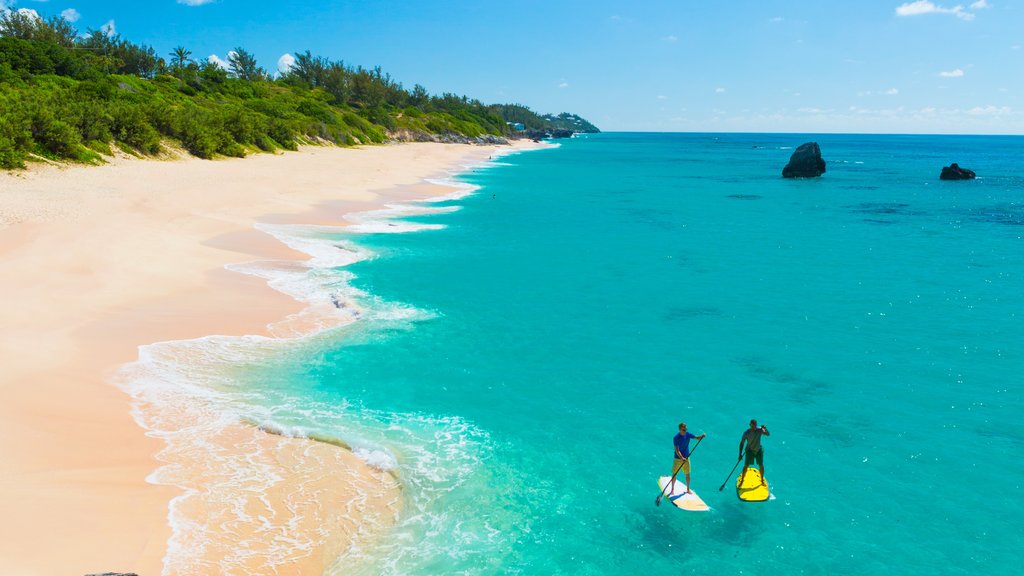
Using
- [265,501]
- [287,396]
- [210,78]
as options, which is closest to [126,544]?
[265,501]

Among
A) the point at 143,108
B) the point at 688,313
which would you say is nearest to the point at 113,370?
the point at 688,313

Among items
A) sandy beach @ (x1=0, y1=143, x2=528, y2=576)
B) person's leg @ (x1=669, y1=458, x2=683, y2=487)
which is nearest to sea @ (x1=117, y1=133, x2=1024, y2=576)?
person's leg @ (x1=669, y1=458, x2=683, y2=487)

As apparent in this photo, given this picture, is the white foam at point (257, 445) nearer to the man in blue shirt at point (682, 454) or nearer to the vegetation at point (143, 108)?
the man in blue shirt at point (682, 454)

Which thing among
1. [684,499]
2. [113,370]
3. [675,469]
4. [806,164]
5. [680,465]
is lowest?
[684,499]

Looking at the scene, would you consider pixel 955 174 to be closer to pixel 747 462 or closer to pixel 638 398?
pixel 638 398

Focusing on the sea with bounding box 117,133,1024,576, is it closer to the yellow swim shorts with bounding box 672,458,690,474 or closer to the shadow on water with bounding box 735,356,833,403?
the shadow on water with bounding box 735,356,833,403

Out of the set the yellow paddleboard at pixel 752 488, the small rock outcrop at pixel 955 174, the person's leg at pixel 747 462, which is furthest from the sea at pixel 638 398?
the small rock outcrop at pixel 955 174
